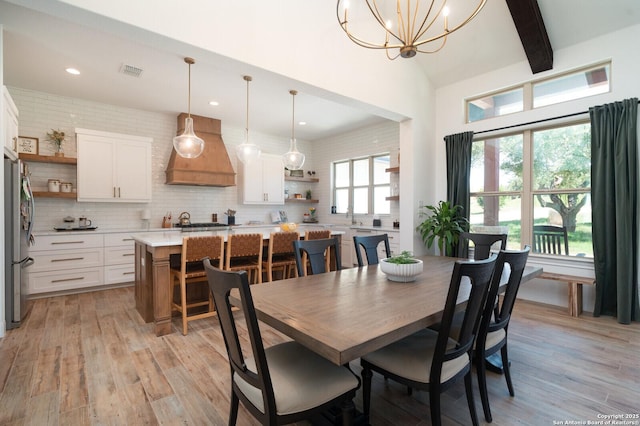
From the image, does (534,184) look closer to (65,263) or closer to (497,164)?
(497,164)

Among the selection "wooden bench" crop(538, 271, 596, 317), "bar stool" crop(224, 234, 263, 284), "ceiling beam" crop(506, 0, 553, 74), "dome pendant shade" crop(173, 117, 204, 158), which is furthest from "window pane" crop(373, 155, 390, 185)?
"dome pendant shade" crop(173, 117, 204, 158)

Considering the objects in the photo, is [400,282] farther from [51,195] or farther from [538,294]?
[51,195]

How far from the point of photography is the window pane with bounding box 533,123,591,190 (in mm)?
3713

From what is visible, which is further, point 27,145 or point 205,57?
point 27,145

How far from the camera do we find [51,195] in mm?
4555

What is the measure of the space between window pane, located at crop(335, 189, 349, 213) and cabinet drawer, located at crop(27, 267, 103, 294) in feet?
15.5

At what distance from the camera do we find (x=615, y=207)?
337cm

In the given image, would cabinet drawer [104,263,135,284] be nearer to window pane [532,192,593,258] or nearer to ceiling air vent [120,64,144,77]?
ceiling air vent [120,64,144,77]

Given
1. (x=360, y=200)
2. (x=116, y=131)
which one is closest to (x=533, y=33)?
(x=360, y=200)

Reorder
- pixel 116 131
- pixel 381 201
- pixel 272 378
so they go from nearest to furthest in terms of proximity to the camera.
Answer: pixel 272 378 → pixel 116 131 → pixel 381 201

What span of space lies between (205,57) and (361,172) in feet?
15.1

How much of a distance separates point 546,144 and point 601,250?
56.9 inches

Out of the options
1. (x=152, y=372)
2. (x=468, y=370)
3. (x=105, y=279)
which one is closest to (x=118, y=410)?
(x=152, y=372)

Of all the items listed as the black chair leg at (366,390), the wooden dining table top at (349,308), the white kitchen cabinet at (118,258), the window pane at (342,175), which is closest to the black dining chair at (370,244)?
the wooden dining table top at (349,308)
